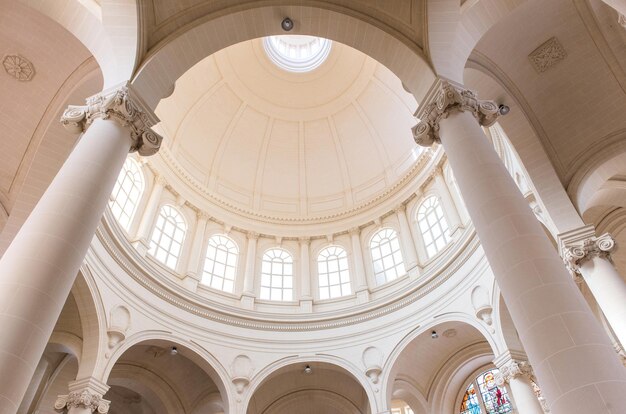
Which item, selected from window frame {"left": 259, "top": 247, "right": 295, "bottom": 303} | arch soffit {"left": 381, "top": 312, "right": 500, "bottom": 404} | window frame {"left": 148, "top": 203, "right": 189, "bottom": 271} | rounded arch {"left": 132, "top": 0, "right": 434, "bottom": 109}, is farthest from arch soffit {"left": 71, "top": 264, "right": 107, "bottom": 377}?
arch soffit {"left": 381, "top": 312, "right": 500, "bottom": 404}

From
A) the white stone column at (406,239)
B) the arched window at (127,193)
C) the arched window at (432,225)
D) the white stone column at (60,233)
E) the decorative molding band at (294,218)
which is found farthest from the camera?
the decorative molding band at (294,218)

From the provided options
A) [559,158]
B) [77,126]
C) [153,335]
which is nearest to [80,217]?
[77,126]

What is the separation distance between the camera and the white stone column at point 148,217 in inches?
634

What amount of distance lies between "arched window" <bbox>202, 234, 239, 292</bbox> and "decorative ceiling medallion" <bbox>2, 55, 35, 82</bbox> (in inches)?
361

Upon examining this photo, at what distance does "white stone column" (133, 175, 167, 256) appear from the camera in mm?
16094

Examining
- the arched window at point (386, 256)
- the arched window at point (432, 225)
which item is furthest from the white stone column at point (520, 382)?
the arched window at point (386, 256)

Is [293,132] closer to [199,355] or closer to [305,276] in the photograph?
[305,276]

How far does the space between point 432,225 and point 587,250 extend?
768 centimetres

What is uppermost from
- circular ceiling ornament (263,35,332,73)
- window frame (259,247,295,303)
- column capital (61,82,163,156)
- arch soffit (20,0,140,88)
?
circular ceiling ornament (263,35,332,73)

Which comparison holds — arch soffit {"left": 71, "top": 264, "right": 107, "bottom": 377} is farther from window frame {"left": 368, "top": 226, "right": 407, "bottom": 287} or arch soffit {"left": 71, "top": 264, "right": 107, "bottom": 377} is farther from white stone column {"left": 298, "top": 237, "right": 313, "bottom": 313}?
window frame {"left": 368, "top": 226, "right": 407, "bottom": 287}

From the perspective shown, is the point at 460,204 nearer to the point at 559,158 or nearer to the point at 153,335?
the point at 559,158

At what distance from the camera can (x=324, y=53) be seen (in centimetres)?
2236

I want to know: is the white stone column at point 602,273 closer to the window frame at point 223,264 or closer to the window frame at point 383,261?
the window frame at point 383,261

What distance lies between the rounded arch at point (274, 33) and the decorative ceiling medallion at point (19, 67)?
15.5 feet
